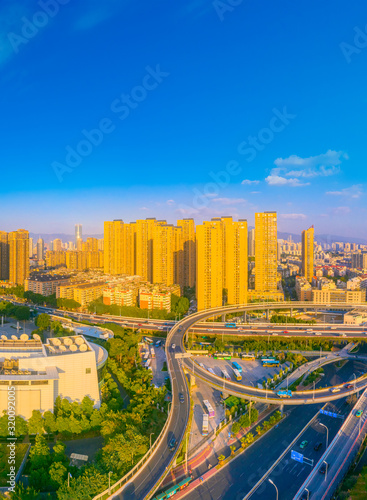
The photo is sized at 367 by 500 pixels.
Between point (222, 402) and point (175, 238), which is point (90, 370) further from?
point (175, 238)

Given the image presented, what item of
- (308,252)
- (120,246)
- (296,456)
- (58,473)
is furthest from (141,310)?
(308,252)

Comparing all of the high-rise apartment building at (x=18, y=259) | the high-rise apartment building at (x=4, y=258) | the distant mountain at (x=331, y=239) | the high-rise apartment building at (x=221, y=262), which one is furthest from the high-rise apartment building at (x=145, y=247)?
the distant mountain at (x=331, y=239)

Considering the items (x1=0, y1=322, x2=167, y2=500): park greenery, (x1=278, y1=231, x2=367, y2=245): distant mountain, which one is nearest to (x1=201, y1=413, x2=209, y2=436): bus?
(x1=0, y1=322, x2=167, y2=500): park greenery

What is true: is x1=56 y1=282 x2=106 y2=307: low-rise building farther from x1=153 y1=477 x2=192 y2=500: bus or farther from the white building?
x1=153 y1=477 x2=192 y2=500: bus

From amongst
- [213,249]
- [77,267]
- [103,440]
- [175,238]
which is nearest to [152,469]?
[103,440]

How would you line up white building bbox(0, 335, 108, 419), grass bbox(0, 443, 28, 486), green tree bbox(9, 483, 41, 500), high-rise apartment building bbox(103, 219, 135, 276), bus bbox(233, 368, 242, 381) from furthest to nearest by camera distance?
high-rise apartment building bbox(103, 219, 135, 276) < bus bbox(233, 368, 242, 381) < white building bbox(0, 335, 108, 419) < grass bbox(0, 443, 28, 486) < green tree bbox(9, 483, 41, 500)
